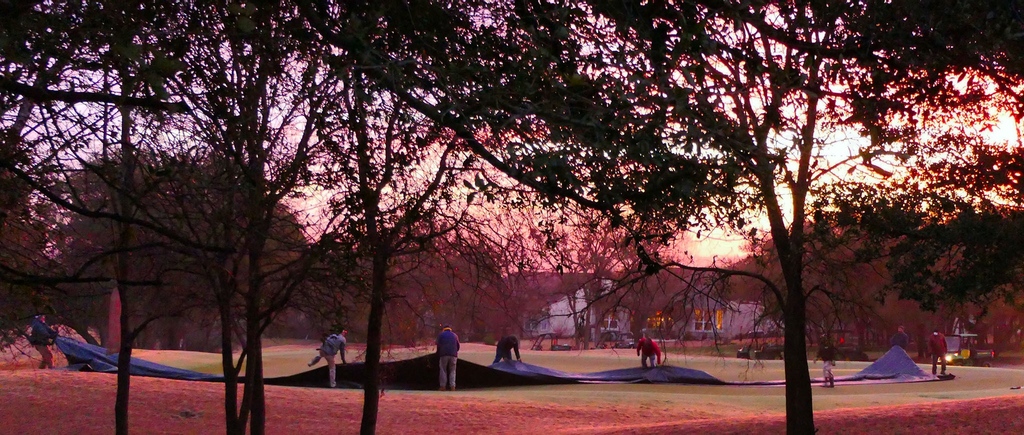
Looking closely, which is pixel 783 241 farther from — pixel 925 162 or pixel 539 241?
pixel 539 241

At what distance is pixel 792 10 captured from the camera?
8.25m

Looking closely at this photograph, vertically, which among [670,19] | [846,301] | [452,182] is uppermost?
[670,19]

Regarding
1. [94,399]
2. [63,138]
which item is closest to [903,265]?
[63,138]

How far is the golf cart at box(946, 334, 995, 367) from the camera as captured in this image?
4238 cm

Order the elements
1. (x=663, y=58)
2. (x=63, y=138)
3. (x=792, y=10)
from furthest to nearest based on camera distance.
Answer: (x=792, y=10) → (x=63, y=138) → (x=663, y=58)

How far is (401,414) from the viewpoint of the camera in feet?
59.6

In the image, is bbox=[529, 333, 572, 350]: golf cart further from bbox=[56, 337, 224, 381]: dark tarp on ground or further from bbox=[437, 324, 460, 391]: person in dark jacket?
bbox=[56, 337, 224, 381]: dark tarp on ground

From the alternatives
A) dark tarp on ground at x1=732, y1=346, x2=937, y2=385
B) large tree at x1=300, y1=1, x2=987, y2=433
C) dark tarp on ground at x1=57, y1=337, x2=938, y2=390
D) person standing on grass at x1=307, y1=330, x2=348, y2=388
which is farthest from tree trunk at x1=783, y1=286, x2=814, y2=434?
dark tarp on ground at x1=732, y1=346, x2=937, y2=385

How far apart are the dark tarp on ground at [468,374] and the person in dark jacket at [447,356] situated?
32cm

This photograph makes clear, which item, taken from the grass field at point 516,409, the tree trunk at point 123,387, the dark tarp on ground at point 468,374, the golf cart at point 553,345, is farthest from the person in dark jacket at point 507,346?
the golf cart at point 553,345

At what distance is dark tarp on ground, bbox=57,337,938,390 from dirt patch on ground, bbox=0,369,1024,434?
2.44 metres

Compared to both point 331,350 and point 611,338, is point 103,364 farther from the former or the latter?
point 611,338

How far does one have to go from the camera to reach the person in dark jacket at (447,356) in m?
23.5

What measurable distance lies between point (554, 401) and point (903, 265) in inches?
444
